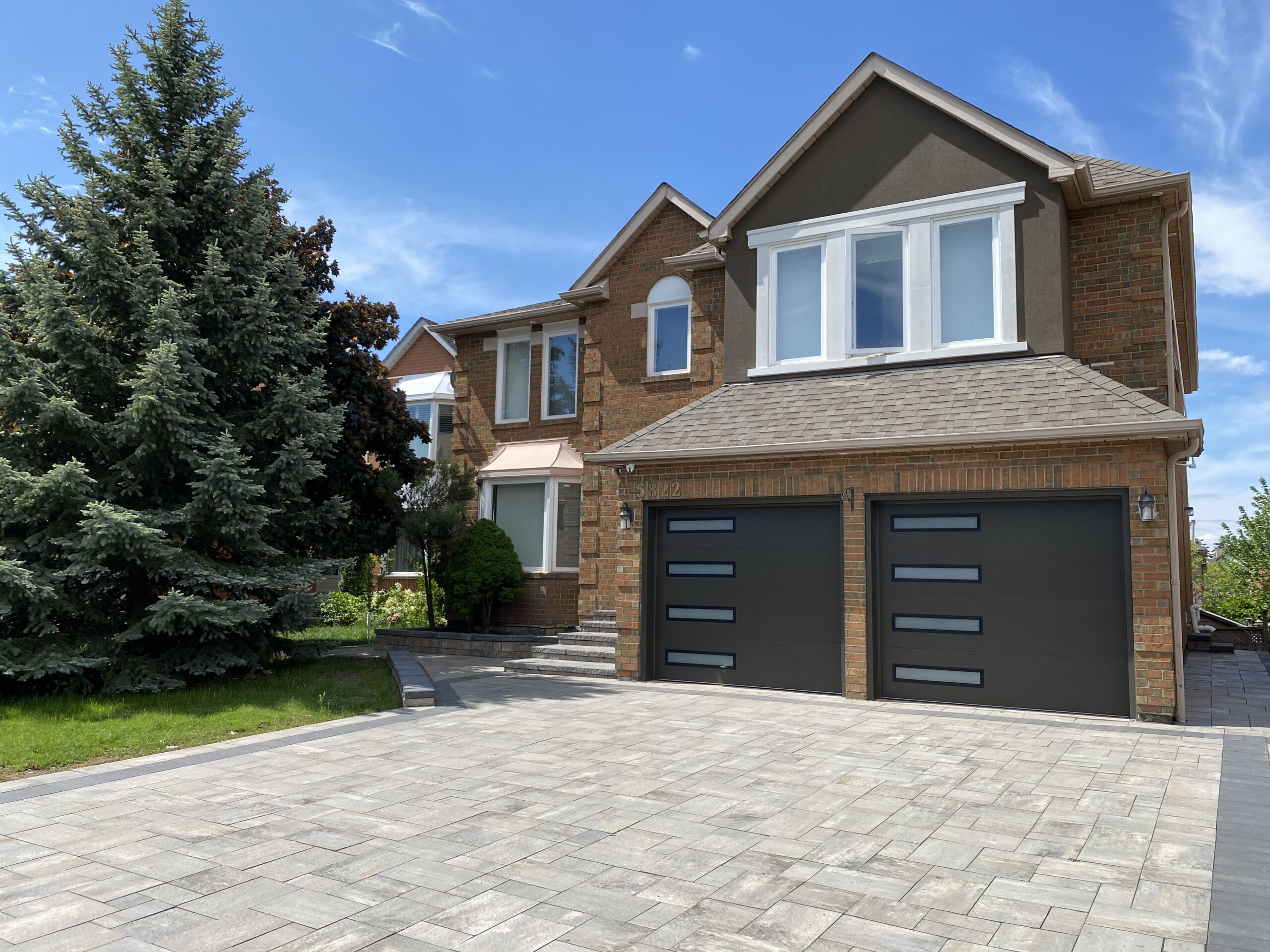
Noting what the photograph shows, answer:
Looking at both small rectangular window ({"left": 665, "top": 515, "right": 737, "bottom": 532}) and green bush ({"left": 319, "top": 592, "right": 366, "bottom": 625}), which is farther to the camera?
green bush ({"left": 319, "top": 592, "right": 366, "bottom": 625})

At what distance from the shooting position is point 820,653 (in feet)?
37.0

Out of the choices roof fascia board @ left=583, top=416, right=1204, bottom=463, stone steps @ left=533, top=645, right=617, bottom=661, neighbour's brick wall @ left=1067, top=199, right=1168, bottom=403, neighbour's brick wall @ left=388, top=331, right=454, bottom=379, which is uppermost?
neighbour's brick wall @ left=388, top=331, right=454, bottom=379

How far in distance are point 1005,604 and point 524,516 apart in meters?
9.77

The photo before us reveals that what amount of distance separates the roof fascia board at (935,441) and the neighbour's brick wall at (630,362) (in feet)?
10.0

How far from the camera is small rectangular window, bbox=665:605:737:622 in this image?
12.0 metres

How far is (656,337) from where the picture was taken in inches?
625

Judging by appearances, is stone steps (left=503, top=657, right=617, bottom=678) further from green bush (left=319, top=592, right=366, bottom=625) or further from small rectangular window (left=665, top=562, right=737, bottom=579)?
green bush (left=319, top=592, right=366, bottom=625)

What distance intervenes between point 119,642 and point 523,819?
275 inches

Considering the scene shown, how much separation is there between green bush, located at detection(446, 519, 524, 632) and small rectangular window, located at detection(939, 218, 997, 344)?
28.6 feet

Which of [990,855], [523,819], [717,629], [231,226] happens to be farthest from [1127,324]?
[231,226]

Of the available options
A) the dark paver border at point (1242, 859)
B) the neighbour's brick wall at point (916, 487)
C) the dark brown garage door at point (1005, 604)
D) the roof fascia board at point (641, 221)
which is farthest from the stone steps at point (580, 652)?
the dark paver border at point (1242, 859)

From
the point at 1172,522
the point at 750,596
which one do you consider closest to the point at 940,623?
the point at 750,596

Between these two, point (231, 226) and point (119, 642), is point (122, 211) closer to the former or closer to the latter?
point (231, 226)

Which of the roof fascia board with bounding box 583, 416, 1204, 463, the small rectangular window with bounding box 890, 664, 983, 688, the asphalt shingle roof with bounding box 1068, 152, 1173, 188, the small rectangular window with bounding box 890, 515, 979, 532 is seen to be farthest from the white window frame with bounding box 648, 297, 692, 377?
the small rectangular window with bounding box 890, 664, 983, 688
